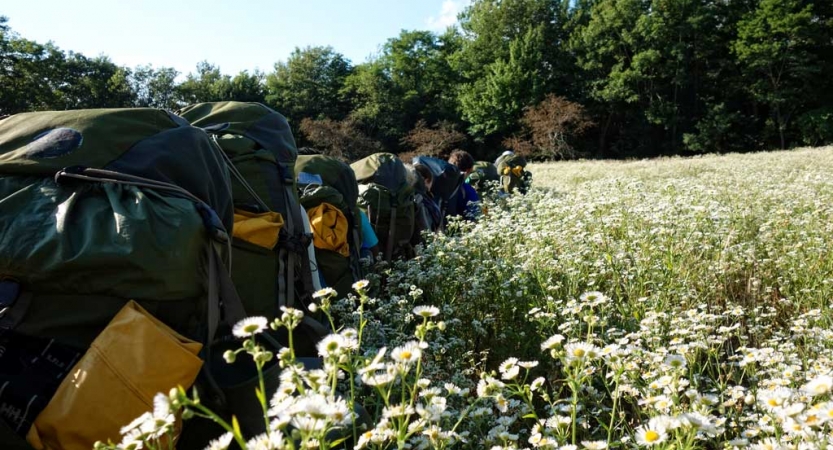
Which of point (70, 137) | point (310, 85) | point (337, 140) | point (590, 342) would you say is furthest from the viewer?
point (310, 85)

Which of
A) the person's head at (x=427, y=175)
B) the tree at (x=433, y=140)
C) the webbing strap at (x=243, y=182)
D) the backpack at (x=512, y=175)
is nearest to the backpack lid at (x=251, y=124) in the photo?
the webbing strap at (x=243, y=182)

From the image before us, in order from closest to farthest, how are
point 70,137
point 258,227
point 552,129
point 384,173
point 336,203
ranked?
point 70,137 → point 258,227 → point 336,203 → point 384,173 → point 552,129

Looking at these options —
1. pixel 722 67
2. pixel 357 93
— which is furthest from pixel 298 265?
pixel 357 93

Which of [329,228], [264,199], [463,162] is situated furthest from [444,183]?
[264,199]

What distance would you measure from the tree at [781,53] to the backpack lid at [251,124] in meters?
44.6

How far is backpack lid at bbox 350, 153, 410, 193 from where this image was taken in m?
5.36

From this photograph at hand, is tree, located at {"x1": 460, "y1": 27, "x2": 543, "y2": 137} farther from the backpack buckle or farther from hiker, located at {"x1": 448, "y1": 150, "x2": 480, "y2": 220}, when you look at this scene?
the backpack buckle

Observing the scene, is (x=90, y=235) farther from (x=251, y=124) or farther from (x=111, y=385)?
(x=251, y=124)

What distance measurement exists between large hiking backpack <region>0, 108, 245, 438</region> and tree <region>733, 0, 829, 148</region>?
1804 inches

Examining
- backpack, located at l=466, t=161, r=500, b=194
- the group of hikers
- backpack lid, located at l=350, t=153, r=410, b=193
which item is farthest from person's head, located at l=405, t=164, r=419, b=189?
backpack, located at l=466, t=161, r=500, b=194

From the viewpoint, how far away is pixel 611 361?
191 centimetres

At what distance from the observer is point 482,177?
10.9 metres

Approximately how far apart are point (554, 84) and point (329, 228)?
4785cm

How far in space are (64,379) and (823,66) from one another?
164 ft
